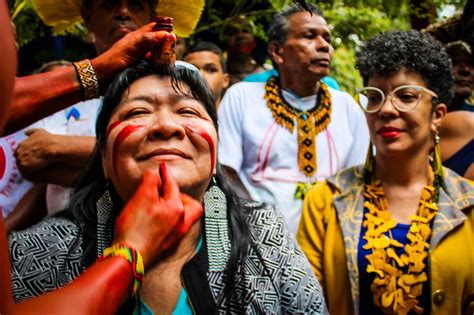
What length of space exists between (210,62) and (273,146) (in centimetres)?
151

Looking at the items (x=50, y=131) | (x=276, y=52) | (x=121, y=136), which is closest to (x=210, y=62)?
(x=276, y=52)

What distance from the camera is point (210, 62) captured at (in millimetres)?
5379

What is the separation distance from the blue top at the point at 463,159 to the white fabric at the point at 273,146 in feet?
2.34

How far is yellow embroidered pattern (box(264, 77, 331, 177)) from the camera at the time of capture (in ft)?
13.6

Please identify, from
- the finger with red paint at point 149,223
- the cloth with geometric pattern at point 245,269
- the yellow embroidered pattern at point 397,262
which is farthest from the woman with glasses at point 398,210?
the finger with red paint at point 149,223

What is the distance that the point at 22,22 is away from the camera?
5594 mm

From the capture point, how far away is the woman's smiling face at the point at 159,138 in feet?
6.87

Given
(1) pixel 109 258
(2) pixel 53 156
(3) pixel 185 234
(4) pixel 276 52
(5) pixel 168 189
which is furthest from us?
(4) pixel 276 52

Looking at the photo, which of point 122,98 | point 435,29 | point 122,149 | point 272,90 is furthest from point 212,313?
point 435,29

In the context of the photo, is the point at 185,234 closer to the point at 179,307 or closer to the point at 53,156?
the point at 179,307

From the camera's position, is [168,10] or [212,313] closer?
[212,313]

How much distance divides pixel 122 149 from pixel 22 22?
3931mm

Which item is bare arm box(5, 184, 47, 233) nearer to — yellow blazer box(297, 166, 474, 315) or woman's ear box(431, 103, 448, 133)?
yellow blazer box(297, 166, 474, 315)

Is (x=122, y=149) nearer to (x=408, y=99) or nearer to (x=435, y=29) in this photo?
(x=408, y=99)
